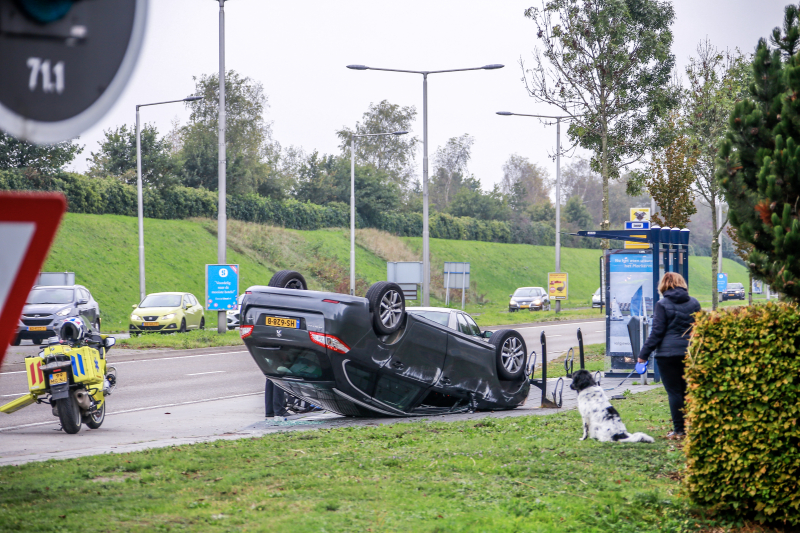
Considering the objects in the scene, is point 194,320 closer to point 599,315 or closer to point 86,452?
point 86,452

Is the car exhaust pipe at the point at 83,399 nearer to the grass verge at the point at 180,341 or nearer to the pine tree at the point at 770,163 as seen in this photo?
the pine tree at the point at 770,163

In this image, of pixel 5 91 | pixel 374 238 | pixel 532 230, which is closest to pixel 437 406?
pixel 5 91

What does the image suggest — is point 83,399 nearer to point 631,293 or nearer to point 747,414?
point 747,414

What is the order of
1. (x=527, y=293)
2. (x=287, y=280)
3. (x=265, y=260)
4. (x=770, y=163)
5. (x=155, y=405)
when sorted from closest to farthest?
(x=770, y=163), (x=287, y=280), (x=155, y=405), (x=527, y=293), (x=265, y=260)

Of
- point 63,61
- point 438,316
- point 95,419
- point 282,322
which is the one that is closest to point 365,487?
point 282,322

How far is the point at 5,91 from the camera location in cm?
163

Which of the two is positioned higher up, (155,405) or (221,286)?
(221,286)

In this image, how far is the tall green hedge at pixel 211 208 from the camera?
132 feet

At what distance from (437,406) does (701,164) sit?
1659cm

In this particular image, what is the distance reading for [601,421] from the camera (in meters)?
7.73

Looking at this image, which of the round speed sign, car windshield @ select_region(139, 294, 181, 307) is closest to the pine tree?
the round speed sign

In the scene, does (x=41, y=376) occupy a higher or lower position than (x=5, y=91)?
lower

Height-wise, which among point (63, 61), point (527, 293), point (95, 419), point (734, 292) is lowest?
point (734, 292)

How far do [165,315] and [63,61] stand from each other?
25428mm
